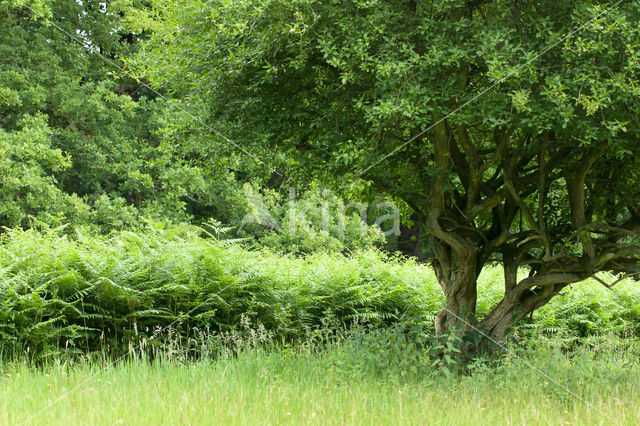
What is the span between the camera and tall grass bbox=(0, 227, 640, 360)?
6703 mm

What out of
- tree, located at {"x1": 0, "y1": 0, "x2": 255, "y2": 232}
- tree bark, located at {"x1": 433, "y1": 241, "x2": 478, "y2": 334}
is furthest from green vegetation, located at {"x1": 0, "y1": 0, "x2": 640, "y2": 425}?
tree, located at {"x1": 0, "y1": 0, "x2": 255, "y2": 232}

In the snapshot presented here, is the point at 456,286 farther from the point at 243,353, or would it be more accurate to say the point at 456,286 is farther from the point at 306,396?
the point at 306,396

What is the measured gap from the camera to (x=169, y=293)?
771 centimetres

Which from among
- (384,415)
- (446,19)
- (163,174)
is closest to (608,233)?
(446,19)

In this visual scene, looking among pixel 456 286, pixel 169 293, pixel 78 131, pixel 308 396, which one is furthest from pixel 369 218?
pixel 78 131

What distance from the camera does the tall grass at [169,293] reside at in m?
6.70

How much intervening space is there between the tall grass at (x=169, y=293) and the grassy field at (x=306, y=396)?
879 millimetres

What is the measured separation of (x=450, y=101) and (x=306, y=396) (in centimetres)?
304

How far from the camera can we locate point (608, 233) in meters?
6.84

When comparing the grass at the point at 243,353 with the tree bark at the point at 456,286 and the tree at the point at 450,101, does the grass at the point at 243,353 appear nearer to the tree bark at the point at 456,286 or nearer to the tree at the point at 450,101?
the tree bark at the point at 456,286

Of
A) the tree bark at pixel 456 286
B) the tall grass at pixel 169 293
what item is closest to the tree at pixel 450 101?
the tree bark at pixel 456 286

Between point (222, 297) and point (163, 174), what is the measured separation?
337 inches

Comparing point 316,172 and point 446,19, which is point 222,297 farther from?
point 446,19

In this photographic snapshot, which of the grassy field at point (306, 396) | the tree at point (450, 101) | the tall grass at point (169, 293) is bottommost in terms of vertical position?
the grassy field at point (306, 396)
